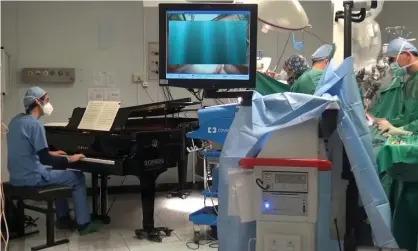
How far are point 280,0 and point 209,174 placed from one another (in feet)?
7.64

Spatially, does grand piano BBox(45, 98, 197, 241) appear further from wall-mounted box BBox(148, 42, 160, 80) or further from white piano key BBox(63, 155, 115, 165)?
wall-mounted box BBox(148, 42, 160, 80)

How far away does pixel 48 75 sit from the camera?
17.0 ft

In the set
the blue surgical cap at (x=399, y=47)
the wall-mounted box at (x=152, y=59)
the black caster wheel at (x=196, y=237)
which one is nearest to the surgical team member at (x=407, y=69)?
the blue surgical cap at (x=399, y=47)

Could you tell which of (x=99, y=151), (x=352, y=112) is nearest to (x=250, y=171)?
(x=352, y=112)

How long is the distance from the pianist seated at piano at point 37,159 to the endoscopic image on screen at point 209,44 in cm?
210

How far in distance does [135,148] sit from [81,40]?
2193mm

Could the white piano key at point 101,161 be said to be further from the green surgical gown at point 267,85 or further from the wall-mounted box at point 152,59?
the wall-mounted box at point 152,59

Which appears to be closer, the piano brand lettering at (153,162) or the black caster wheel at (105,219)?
the piano brand lettering at (153,162)

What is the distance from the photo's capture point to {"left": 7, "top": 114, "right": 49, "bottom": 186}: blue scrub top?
366cm

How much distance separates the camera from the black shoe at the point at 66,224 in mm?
4113

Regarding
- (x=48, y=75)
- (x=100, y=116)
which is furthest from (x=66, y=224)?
(x=48, y=75)

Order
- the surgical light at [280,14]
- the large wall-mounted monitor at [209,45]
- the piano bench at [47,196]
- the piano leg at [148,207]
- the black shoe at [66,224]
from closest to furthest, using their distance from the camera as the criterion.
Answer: the large wall-mounted monitor at [209,45] → the surgical light at [280,14] → the piano bench at [47,196] → the piano leg at [148,207] → the black shoe at [66,224]

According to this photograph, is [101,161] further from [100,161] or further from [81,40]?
[81,40]

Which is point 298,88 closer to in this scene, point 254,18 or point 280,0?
point 280,0
